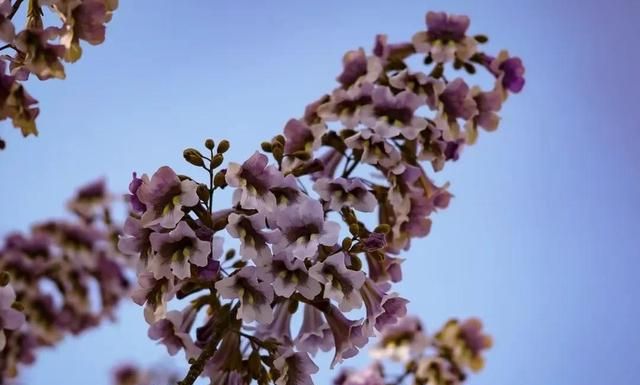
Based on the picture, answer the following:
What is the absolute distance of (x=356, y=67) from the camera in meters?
2.39

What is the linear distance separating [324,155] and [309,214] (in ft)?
1.77

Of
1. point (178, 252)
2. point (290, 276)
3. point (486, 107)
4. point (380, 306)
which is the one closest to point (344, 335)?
point (380, 306)

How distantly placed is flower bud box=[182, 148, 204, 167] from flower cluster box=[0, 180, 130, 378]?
4.50 feet

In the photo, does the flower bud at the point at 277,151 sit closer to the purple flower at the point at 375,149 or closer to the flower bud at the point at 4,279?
the purple flower at the point at 375,149

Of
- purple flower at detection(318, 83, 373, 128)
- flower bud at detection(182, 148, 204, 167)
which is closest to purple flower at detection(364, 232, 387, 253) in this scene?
flower bud at detection(182, 148, 204, 167)

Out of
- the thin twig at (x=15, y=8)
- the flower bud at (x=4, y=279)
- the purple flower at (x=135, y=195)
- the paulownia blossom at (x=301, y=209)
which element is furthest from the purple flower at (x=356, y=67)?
the flower bud at (x=4, y=279)

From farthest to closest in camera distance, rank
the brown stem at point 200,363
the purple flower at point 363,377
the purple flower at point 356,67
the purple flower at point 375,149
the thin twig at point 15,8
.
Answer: the purple flower at point 363,377 < the purple flower at point 356,67 < the purple flower at point 375,149 < the thin twig at point 15,8 < the brown stem at point 200,363

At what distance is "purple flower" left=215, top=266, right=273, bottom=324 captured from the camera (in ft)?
5.67

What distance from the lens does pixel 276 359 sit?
5.98ft

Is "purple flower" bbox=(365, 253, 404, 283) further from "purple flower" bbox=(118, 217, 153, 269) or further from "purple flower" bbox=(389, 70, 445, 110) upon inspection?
"purple flower" bbox=(118, 217, 153, 269)

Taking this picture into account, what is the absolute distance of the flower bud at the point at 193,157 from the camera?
1.75 metres

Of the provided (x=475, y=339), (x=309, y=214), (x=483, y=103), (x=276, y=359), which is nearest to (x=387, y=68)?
(x=483, y=103)

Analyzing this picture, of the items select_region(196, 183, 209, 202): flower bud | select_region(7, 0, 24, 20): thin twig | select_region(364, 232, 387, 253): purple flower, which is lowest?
select_region(196, 183, 209, 202): flower bud

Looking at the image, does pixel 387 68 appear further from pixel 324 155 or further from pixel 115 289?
pixel 115 289
